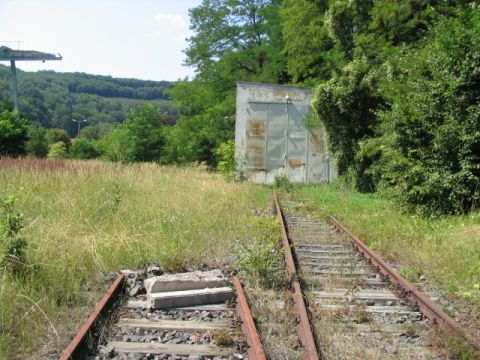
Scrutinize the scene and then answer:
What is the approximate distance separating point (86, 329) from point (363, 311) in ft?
9.50

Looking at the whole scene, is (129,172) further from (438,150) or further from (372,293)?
(372,293)

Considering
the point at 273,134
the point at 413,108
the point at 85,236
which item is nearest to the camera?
the point at 85,236

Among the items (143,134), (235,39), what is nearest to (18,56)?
(143,134)

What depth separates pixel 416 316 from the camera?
4820mm

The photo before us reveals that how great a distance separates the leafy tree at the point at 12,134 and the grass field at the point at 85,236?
14.7 m

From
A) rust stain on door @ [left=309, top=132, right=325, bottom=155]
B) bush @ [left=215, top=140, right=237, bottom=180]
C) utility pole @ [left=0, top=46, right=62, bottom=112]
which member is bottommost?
bush @ [left=215, top=140, right=237, bottom=180]

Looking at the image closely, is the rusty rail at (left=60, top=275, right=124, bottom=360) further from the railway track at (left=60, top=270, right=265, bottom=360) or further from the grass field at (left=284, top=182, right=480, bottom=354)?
the grass field at (left=284, top=182, right=480, bottom=354)

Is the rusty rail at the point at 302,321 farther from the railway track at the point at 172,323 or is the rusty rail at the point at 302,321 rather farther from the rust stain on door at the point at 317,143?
the rust stain on door at the point at 317,143

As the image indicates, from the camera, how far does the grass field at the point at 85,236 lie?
4431 millimetres

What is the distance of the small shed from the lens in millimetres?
20859

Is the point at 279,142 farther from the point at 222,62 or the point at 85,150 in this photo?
the point at 85,150

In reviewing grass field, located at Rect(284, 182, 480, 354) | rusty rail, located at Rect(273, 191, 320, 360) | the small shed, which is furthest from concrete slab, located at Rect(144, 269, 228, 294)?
the small shed

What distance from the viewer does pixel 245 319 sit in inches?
169

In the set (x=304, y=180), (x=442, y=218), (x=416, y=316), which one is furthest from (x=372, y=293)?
(x=304, y=180)
